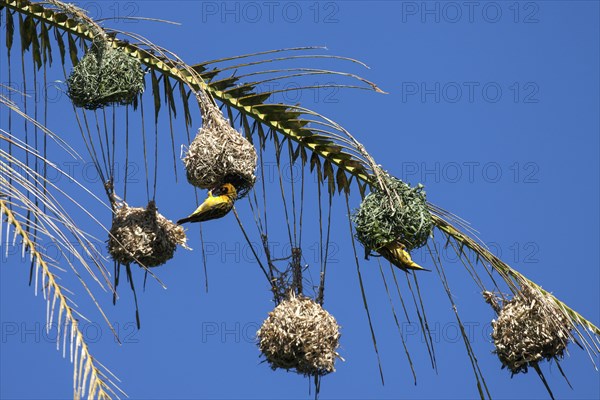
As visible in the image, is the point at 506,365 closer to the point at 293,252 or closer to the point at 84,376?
the point at 293,252

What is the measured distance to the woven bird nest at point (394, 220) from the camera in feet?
19.4

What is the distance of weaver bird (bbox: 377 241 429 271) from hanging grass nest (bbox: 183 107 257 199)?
2.38ft

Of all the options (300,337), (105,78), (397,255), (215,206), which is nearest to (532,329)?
(397,255)

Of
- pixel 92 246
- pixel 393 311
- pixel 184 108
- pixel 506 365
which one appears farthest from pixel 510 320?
pixel 92 246

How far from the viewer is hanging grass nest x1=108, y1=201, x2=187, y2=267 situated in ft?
20.7

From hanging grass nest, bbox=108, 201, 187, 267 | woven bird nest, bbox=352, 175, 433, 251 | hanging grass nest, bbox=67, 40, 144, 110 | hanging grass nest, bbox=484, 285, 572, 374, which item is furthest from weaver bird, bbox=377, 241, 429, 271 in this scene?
hanging grass nest, bbox=67, 40, 144, 110

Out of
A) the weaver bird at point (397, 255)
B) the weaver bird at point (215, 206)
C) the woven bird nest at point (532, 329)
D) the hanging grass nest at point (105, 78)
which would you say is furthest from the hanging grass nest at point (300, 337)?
the hanging grass nest at point (105, 78)

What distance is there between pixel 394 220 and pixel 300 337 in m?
0.72

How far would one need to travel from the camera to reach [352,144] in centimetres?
602

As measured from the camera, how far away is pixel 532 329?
6.17m

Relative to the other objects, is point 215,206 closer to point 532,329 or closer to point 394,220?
point 394,220

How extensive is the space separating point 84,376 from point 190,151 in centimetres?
261

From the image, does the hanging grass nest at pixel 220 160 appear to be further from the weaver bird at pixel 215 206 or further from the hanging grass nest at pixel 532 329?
the hanging grass nest at pixel 532 329

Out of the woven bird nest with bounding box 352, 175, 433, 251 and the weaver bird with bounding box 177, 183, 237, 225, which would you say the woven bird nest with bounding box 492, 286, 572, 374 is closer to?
the woven bird nest with bounding box 352, 175, 433, 251
